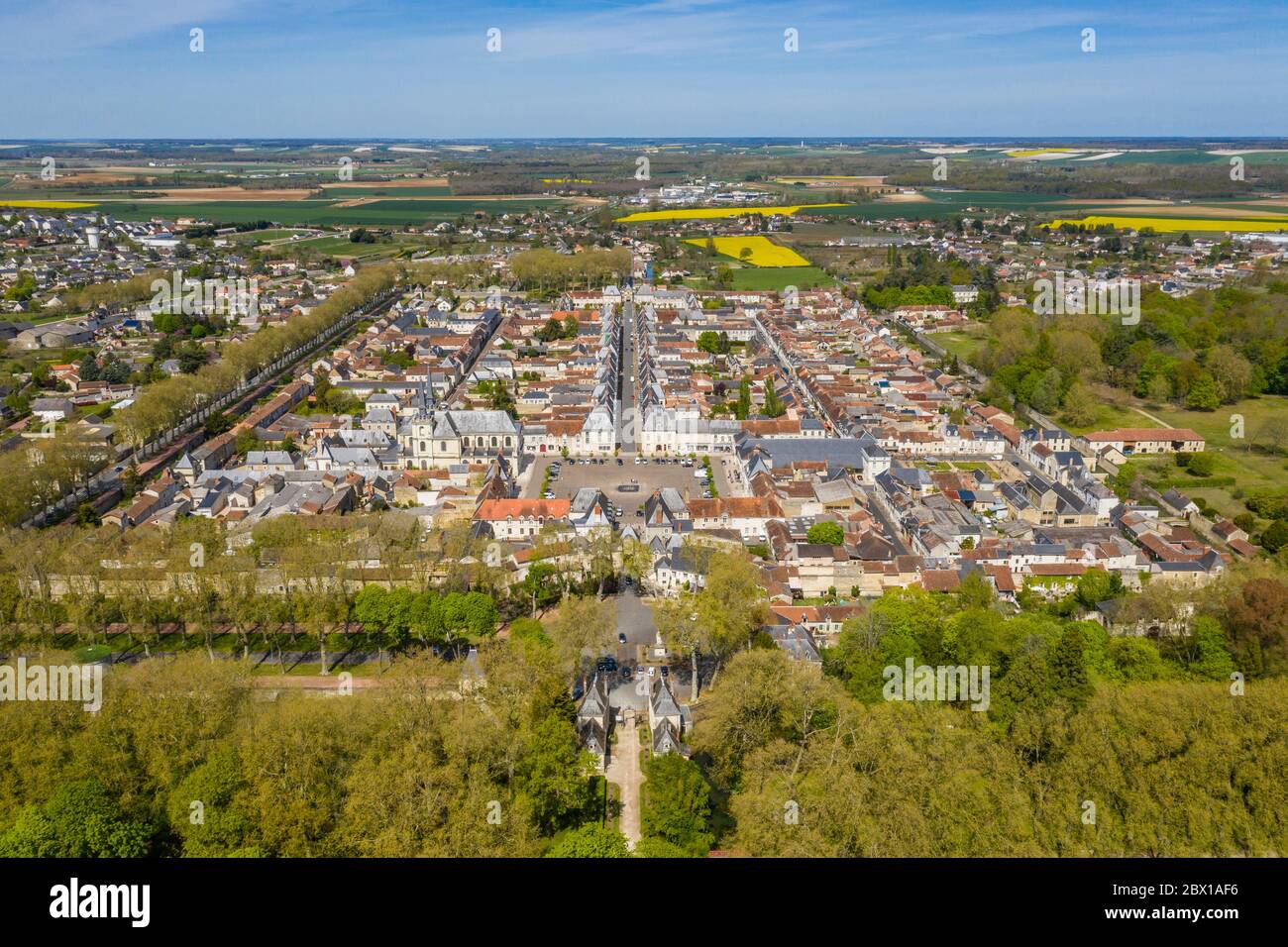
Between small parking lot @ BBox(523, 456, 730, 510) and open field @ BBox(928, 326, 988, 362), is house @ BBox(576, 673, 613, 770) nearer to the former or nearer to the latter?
small parking lot @ BBox(523, 456, 730, 510)

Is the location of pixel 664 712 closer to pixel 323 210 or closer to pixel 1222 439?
pixel 1222 439

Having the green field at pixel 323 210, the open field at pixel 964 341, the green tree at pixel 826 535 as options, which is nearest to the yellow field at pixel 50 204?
the green field at pixel 323 210

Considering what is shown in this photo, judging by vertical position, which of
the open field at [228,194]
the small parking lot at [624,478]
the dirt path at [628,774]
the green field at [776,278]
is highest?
the open field at [228,194]

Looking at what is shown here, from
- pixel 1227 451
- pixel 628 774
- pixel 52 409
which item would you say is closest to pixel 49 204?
pixel 52 409
